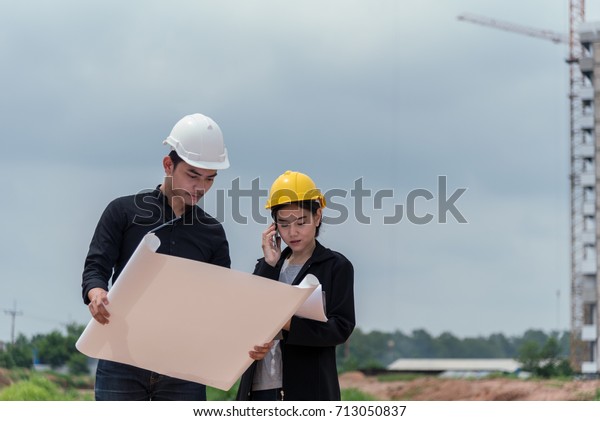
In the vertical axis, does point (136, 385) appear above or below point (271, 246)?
below

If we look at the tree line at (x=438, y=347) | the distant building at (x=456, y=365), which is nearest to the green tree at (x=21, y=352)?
the tree line at (x=438, y=347)

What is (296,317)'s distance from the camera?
352cm

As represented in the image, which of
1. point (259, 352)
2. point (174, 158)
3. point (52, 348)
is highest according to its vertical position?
point (174, 158)

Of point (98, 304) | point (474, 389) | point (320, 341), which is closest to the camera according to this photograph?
point (98, 304)

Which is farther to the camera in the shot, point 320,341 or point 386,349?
point 386,349

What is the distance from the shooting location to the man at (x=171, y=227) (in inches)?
144

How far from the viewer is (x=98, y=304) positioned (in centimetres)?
335

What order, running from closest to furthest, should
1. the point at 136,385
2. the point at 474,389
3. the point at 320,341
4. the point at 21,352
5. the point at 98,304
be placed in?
the point at 98,304
the point at 320,341
the point at 136,385
the point at 21,352
the point at 474,389

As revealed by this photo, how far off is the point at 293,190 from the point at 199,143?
0.42 metres

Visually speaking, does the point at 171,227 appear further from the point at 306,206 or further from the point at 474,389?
the point at 474,389

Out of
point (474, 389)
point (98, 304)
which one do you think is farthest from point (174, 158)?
point (474, 389)
